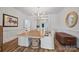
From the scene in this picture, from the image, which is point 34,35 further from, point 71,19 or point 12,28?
A: point 71,19

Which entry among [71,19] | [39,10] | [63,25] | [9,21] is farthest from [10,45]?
[71,19]

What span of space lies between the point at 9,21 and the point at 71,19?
52.0 inches

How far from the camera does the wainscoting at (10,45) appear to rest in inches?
96.1

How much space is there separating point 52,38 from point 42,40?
22 cm

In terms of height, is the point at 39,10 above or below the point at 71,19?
above

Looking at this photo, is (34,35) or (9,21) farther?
(34,35)

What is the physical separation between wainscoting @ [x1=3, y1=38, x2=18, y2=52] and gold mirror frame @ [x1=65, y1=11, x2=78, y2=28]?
3.84 feet

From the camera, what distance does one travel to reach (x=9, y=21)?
8.04 feet

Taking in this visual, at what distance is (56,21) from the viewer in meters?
2.49

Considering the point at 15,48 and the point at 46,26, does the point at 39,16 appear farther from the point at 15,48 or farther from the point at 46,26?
the point at 15,48
